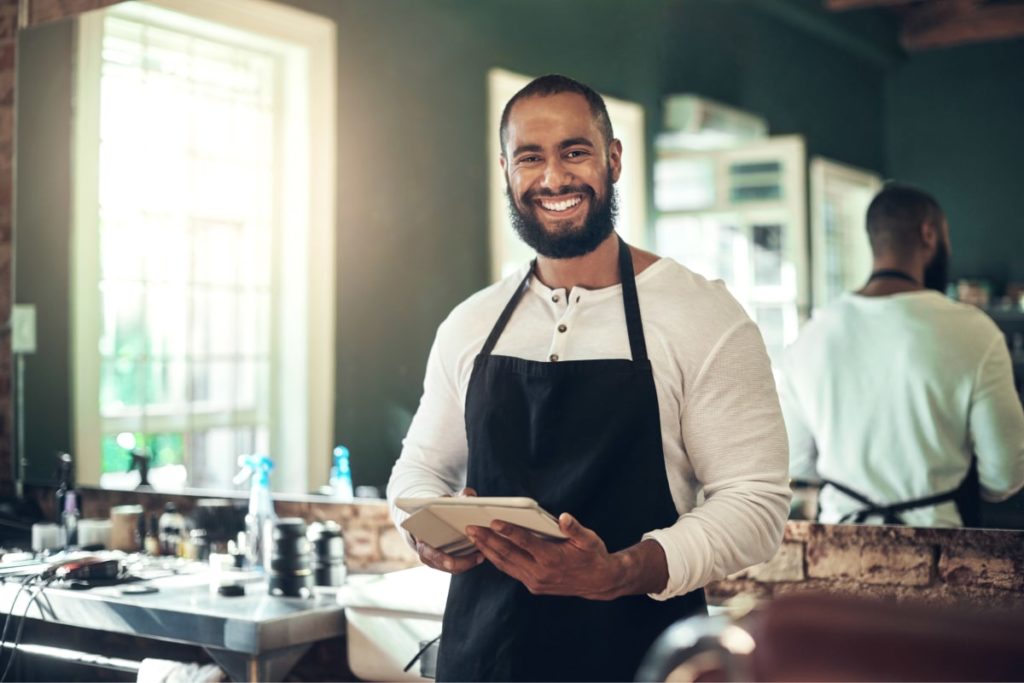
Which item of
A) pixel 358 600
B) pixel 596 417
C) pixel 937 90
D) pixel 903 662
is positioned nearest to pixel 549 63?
pixel 937 90

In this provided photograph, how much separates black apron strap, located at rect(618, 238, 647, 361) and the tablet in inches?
13.2

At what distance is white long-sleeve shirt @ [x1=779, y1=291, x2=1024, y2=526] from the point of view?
2195 mm

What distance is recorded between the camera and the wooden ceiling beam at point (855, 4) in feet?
7.72

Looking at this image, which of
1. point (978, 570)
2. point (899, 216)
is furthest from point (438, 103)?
point (978, 570)

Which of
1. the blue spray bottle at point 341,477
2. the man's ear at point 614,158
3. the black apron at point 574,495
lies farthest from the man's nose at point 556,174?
the blue spray bottle at point 341,477

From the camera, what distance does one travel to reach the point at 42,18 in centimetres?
367

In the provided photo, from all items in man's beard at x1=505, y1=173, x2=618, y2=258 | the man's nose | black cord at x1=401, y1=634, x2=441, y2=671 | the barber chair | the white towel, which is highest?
the man's nose

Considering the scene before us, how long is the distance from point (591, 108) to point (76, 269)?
6.51 ft

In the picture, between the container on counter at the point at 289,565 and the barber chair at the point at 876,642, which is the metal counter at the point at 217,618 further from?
the barber chair at the point at 876,642

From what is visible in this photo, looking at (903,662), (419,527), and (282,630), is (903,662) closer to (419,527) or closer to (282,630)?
(419,527)

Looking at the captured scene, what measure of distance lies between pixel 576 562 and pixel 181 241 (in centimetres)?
212

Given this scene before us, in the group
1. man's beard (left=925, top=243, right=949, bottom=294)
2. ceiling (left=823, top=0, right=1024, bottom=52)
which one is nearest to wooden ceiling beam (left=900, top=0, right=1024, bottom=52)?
ceiling (left=823, top=0, right=1024, bottom=52)

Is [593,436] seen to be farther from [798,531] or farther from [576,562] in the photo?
[798,531]

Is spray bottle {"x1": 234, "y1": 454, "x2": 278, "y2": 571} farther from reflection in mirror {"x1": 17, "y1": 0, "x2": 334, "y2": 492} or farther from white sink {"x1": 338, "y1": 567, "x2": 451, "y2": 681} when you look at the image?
white sink {"x1": 338, "y1": 567, "x2": 451, "y2": 681}
